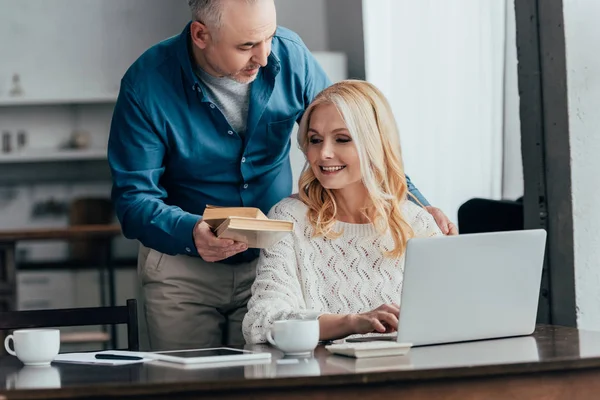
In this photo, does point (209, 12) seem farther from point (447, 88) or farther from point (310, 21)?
point (310, 21)

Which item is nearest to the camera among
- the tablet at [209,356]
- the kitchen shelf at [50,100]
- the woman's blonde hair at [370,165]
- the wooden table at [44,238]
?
Result: the tablet at [209,356]

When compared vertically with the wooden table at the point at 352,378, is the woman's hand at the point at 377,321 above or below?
above

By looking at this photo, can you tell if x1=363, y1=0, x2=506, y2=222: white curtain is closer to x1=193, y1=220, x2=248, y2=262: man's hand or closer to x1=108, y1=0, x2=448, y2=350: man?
x1=108, y1=0, x2=448, y2=350: man

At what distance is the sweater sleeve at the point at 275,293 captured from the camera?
75.8 inches

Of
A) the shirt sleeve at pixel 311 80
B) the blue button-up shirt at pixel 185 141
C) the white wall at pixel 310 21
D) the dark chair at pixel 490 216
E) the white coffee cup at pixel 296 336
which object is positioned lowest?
the white coffee cup at pixel 296 336

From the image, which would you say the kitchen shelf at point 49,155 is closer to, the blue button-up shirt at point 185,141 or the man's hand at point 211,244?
the blue button-up shirt at point 185,141

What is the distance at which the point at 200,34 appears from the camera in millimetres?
2270

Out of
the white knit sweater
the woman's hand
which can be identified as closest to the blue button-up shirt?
the white knit sweater

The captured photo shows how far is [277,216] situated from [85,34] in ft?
14.7

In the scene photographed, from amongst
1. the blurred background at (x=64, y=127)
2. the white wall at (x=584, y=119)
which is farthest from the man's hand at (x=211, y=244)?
the blurred background at (x=64, y=127)

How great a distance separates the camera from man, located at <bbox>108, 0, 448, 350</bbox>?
2.27 m

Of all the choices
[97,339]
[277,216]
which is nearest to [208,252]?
[277,216]

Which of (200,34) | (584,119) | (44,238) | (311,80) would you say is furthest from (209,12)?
(44,238)

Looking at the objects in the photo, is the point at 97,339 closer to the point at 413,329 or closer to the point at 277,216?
the point at 277,216
